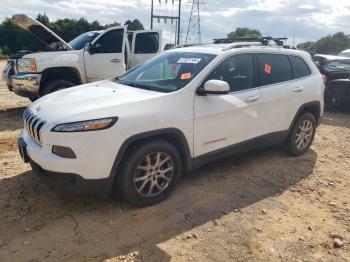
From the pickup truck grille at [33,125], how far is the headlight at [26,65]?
13.0 feet

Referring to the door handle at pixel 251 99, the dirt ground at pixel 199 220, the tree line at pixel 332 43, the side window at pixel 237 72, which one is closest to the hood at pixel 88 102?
the side window at pixel 237 72

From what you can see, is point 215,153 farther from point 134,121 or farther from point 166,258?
point 166,258

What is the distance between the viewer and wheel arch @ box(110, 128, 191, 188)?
3.45 m

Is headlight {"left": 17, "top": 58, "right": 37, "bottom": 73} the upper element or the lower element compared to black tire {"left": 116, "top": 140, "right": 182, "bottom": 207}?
upper

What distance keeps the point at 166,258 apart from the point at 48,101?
6.92ft

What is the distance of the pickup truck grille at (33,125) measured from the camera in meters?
3.50

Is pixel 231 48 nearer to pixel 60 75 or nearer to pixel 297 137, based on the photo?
pixel 297 137

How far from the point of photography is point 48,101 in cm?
396

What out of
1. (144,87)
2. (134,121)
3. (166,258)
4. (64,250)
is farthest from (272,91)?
(64,250)

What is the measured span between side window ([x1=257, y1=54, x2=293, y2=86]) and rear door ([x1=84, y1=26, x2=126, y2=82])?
420 cm

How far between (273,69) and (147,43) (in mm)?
4851

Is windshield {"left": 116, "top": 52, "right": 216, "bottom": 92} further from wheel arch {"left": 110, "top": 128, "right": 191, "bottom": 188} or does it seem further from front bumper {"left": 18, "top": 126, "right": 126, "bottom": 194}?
front bumper {"left": 18, "top": 126, "right": 126, "bottom": 194}

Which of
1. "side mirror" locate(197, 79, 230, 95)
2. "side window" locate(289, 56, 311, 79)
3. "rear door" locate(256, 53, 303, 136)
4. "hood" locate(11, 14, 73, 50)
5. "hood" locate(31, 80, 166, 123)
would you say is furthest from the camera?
"hood" locate(11, 14, 73, 50)

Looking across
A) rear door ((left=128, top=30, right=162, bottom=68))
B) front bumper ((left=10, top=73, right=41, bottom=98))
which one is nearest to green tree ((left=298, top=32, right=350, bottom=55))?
rear door ((left=128, top=30, right=162, bottom=68))
